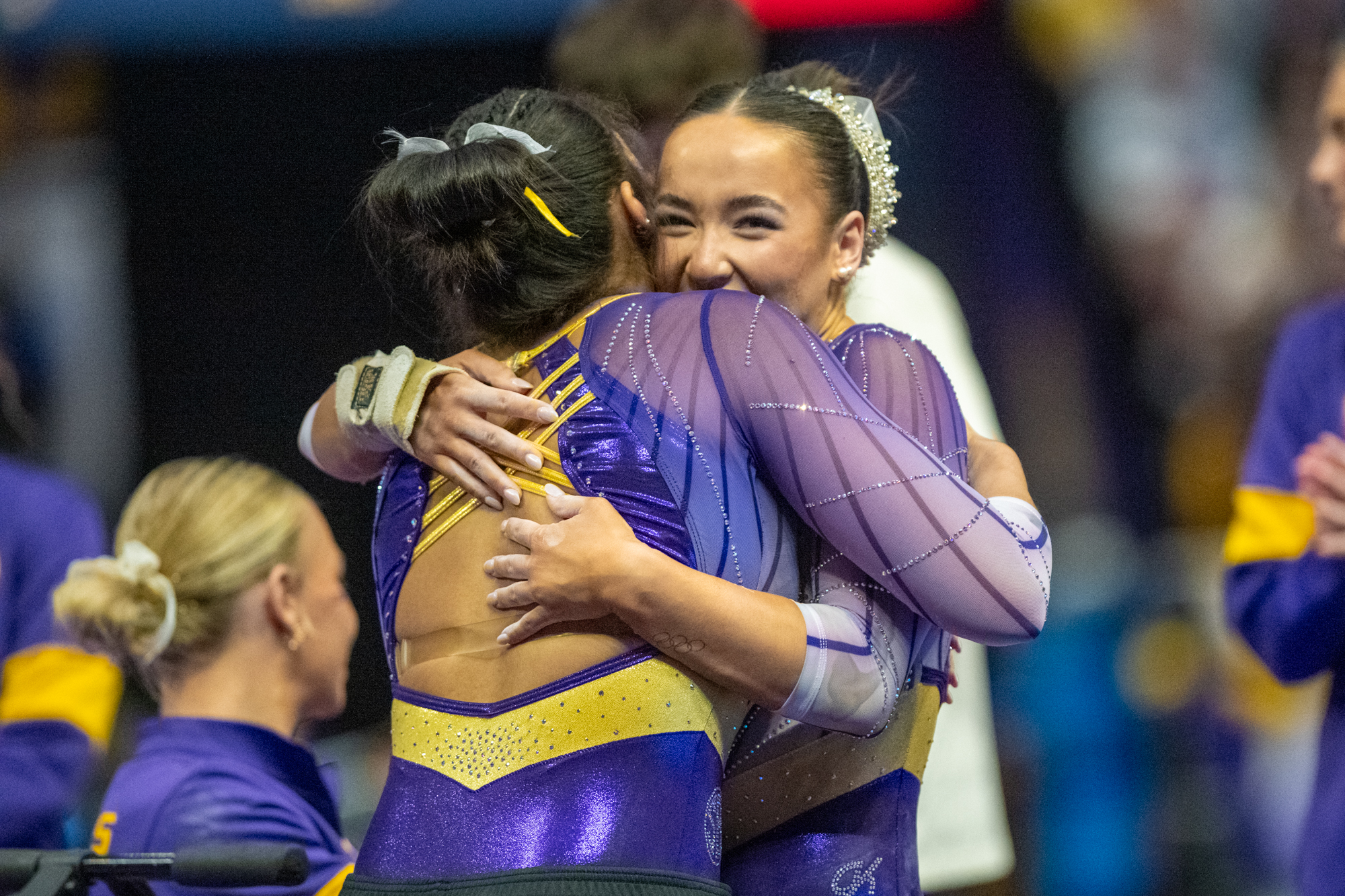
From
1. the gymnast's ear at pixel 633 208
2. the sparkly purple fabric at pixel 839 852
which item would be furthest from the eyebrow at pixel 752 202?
the sparkly purple fabric at pixel 839 852

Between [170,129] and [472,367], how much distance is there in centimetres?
320

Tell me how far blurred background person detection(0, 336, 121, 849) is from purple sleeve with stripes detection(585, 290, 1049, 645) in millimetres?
1545

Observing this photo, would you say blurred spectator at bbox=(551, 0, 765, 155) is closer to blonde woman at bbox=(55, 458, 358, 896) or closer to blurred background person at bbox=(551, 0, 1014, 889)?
blurred background person at bbox=(551, 0, 1014, 889)

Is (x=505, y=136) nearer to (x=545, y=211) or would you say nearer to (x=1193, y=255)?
(x=545, y=211)

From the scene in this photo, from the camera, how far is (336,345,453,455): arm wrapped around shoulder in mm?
1479

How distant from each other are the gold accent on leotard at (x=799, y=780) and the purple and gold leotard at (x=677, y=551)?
12 centimetres

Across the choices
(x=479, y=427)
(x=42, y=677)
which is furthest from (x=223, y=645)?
(x=479, y=427)

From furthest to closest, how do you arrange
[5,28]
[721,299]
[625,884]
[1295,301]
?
[1295,301]
[5,28]
[721,299]
[625,884]

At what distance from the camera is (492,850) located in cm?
129

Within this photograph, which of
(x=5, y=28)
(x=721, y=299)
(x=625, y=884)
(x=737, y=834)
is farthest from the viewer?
(x=5, y=28)

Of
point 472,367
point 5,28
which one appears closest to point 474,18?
point 5,28

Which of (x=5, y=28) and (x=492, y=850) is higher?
(x=5, y=28)

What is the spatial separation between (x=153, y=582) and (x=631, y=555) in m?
1.16

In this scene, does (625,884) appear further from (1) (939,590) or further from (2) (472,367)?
(2) (472,367)
